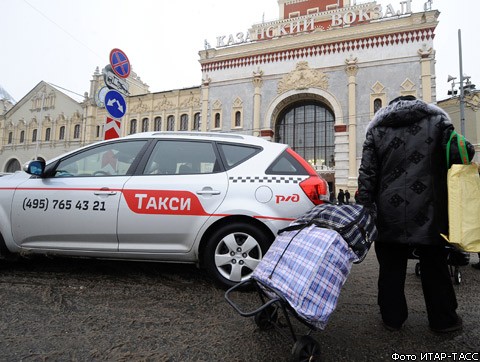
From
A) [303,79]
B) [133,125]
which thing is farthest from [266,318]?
[133,125]

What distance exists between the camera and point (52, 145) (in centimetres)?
3353

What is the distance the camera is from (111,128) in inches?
239

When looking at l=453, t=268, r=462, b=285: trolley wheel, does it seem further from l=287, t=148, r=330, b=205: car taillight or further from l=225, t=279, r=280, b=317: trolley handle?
l=225, t=279, r=280, b=317: trolley handle

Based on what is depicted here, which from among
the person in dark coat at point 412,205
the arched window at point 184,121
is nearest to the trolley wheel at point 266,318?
the person in dark coat at point 412,205

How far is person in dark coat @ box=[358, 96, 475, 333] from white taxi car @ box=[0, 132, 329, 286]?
0.70 meters

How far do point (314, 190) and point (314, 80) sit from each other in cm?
2116

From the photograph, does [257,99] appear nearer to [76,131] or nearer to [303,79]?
[303,79]

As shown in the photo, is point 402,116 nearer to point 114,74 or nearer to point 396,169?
point 396,169

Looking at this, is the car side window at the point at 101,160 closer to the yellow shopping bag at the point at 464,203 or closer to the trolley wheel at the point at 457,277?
the yellow shopping bag at the point at 464,203

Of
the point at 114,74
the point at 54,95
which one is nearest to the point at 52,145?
the point at 54,95

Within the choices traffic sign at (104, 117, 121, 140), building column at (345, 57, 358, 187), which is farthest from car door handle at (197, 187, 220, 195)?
building column at (345, 57, 358, 187)

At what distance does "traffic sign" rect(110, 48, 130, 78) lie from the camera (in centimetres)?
649

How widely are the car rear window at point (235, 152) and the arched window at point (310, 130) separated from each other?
67.5 ft

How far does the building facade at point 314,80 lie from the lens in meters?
20.5
